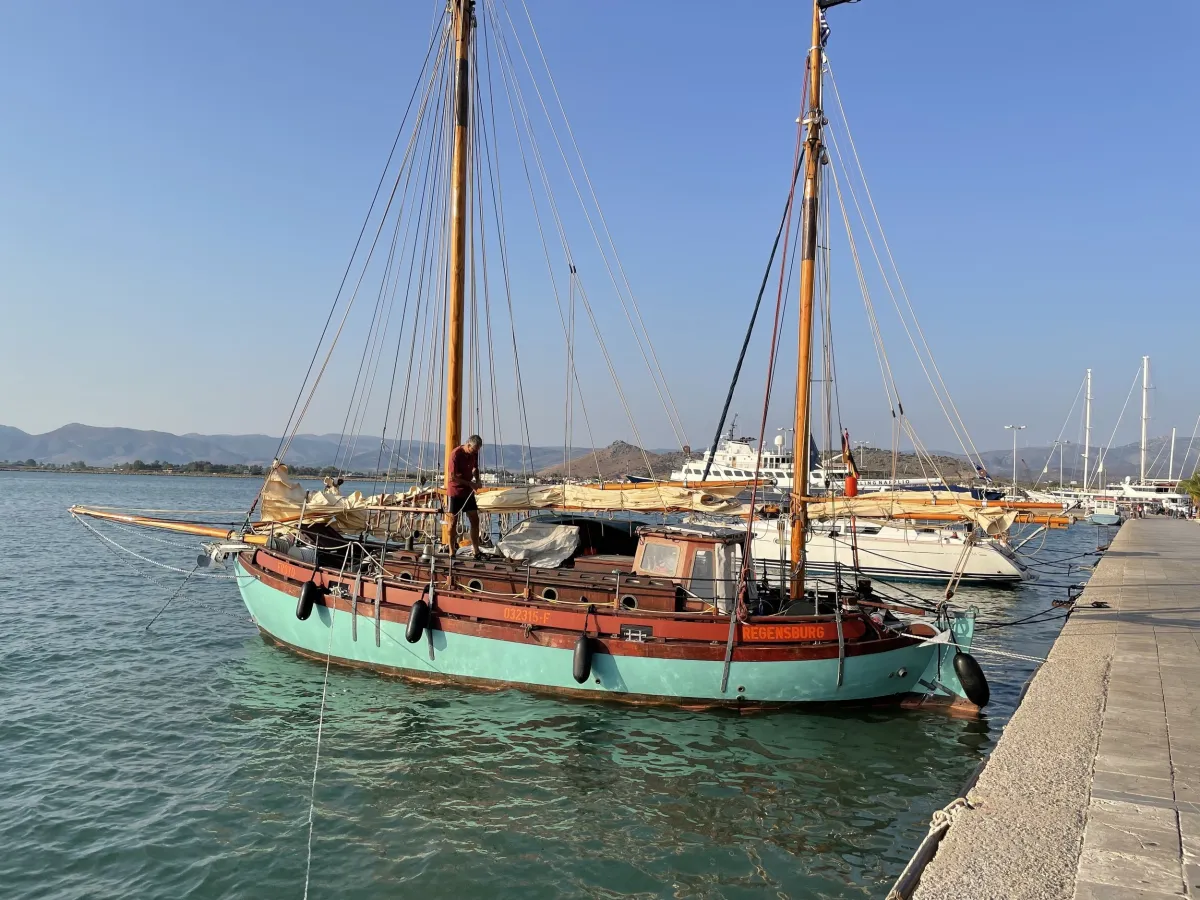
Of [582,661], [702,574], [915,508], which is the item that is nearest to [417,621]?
[582,661]

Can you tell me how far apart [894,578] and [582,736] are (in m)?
24.8

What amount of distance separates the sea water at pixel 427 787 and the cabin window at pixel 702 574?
7.29 feet

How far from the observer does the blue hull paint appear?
1388cm

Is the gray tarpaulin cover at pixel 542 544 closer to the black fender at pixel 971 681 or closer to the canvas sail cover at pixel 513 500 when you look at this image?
the canvas sail cover at pixel 513 500

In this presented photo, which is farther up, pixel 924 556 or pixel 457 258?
pixel 457 258

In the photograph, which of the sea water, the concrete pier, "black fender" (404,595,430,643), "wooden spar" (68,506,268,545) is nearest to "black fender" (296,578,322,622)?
the sea water

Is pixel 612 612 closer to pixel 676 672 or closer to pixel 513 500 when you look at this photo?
pixel 676 672

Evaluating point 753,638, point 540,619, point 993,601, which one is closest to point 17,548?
point 540,619

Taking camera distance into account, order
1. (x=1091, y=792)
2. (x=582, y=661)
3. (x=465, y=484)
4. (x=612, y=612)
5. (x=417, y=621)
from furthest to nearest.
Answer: (x=465, y=484), (x=417, y=621), (x=612, y=612), (x=582, y=661), (x=1091, y=792)

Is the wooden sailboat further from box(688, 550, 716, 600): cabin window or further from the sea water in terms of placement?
the sea water

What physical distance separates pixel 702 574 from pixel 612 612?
191cm

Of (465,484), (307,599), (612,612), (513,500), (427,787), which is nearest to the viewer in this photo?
(427,787)

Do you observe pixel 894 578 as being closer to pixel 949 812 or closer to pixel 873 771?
pixel 873 771

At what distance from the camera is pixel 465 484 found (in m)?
16.8
